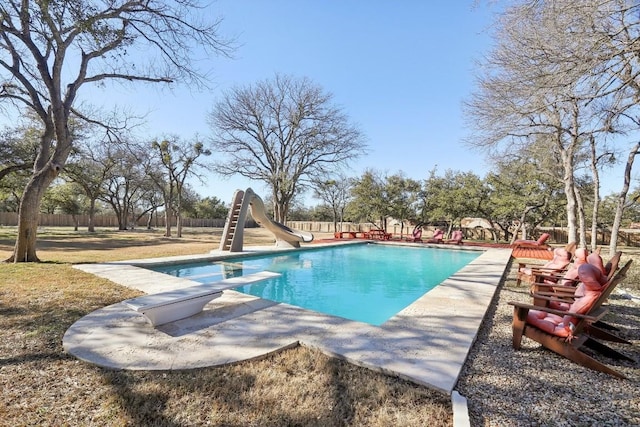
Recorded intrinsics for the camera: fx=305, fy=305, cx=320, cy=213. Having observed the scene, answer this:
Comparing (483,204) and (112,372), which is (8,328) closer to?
(112,372)

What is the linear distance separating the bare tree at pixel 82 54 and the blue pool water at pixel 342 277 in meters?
3.43

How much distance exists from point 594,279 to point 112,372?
4.48 m

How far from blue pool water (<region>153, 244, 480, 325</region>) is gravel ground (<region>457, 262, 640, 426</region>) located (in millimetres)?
2491

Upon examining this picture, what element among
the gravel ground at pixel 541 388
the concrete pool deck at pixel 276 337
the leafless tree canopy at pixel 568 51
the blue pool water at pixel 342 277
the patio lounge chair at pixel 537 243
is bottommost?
the blue pool water at pixel 342 277

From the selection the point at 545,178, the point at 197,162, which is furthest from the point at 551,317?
the point at 197,162

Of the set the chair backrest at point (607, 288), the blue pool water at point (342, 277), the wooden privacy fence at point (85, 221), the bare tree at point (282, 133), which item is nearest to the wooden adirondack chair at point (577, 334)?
the chair backrest at point (607, 288)

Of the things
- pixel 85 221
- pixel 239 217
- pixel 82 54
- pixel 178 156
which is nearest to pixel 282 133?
pixel 178 156

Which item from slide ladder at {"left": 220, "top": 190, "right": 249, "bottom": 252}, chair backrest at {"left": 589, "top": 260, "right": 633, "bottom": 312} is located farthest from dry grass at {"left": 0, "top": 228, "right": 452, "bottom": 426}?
slide ladder at {"left": 220, "top": 190, "right": 249, "bottom": 252}

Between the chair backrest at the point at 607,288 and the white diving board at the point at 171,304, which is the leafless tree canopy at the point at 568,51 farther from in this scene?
the white diving board at the point at 171,304

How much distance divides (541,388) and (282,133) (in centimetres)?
2010

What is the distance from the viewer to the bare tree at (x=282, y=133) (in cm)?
1981

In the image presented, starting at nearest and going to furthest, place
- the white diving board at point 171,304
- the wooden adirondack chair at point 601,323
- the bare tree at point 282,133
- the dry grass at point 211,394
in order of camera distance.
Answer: the dry grass at point 211,394, the wooden adirondack chair at point 601,323, the white diving board at point 171,304, the bare tree at point 282,133

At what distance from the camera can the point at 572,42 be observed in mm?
4633

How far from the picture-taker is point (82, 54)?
25.2ft
